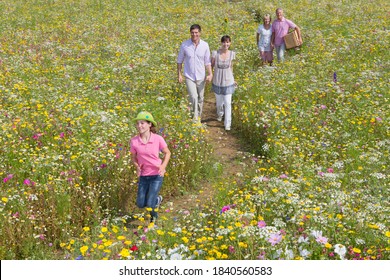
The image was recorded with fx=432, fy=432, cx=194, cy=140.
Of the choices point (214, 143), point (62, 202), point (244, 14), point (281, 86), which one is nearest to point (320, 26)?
point (244, 14)

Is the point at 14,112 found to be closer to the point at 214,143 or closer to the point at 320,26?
the point at 214,143

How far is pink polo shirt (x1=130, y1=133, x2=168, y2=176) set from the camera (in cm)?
553

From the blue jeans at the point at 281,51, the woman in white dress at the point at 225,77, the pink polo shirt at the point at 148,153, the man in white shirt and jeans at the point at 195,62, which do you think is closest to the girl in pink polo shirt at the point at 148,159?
the pink polo shirt at the point at 148,153

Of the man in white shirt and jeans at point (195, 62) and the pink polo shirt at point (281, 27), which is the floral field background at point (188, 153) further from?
the pink polo shirt at point (281, 27)

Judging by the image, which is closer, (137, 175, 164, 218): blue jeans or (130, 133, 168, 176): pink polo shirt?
(130, 133, 168, 176): pink polo shirt

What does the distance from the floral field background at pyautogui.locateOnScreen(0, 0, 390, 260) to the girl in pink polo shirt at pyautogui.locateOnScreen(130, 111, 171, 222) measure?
0.37m

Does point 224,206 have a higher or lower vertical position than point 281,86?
lower

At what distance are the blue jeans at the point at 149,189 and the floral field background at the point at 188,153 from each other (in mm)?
235

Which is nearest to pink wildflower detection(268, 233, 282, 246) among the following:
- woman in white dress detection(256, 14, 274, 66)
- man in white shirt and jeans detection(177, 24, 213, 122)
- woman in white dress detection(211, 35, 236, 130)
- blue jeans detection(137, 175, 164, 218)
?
blue jeans detection(137, 175, 164, 218)

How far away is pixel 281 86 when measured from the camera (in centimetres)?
998

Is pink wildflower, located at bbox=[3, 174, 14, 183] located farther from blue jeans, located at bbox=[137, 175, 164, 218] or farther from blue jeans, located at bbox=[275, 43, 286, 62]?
blue jeans, located at bbox=[275, 43, 286, 62]

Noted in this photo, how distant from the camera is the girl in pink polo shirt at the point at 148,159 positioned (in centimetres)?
552

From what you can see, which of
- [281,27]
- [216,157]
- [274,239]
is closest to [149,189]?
[274,239]

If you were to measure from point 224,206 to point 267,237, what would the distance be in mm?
943
